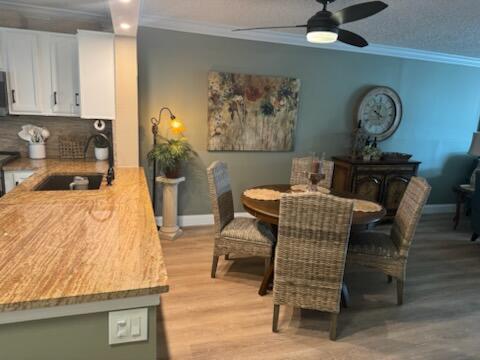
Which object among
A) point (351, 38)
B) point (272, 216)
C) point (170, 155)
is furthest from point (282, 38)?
point (272, 216)

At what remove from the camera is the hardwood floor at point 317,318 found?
2.23m

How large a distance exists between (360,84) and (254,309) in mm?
3616

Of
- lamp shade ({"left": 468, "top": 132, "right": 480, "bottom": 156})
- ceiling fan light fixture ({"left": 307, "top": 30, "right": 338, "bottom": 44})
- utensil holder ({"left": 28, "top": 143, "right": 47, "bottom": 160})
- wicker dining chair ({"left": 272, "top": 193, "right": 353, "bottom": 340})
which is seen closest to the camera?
wicker dining chair ({"left": 272, "top": 193, "right": 353, "bottom": 340})

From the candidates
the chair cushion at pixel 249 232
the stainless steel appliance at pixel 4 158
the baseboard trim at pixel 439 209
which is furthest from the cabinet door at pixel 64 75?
the baseboard trim at pixel 439 209

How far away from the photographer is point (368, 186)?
15.0 ft

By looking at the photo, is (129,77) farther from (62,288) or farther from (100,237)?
(62,288)

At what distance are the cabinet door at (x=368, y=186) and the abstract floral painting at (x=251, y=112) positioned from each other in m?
1.07

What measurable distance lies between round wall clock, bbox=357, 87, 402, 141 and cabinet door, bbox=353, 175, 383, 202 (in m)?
0.78

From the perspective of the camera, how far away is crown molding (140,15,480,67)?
3737 mm

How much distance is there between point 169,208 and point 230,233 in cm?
127

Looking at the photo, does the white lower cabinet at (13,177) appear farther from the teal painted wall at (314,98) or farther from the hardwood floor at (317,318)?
the hardwood floor at (317,318)

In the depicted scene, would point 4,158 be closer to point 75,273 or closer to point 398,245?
point 75,273

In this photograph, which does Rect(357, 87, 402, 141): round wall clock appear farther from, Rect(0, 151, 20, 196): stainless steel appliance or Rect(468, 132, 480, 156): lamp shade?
Rect(0, 151, 20, 196): stainless steel appliance

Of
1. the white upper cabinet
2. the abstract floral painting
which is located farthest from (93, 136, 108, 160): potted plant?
the abstract floral painting
